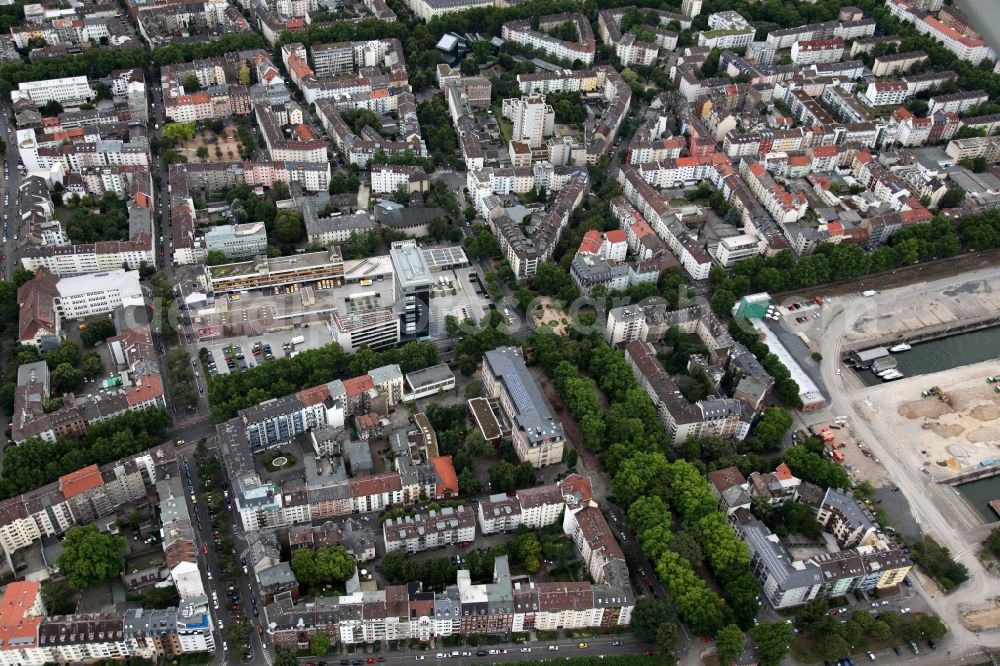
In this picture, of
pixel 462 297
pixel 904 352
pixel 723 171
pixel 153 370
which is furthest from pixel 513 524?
pixel 723 171

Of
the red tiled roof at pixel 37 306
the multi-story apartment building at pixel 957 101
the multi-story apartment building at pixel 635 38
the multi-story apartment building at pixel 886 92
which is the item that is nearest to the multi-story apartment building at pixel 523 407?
the red tiled roof at pixel 37 306

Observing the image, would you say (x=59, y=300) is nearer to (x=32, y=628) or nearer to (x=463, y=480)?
(x=32, y=628)

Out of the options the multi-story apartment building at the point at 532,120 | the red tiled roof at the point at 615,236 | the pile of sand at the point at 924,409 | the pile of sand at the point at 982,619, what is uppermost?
the multi-story apartment building at the point at 532,120

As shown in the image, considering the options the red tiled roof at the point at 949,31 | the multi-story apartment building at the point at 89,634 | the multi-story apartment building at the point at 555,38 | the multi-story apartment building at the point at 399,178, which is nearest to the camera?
the multi-story apartment building at the point at 89,634

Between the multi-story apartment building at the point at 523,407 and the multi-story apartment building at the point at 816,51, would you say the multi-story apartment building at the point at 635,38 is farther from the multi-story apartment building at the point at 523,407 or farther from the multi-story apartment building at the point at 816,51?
the multi-story apartment building at the point at 523,407

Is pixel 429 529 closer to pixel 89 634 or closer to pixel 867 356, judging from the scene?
pixel 89 634

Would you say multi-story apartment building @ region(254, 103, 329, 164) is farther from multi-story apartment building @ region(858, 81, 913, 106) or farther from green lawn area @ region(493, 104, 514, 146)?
multi-story apartment building @ region(858, 81, 913, 106)
